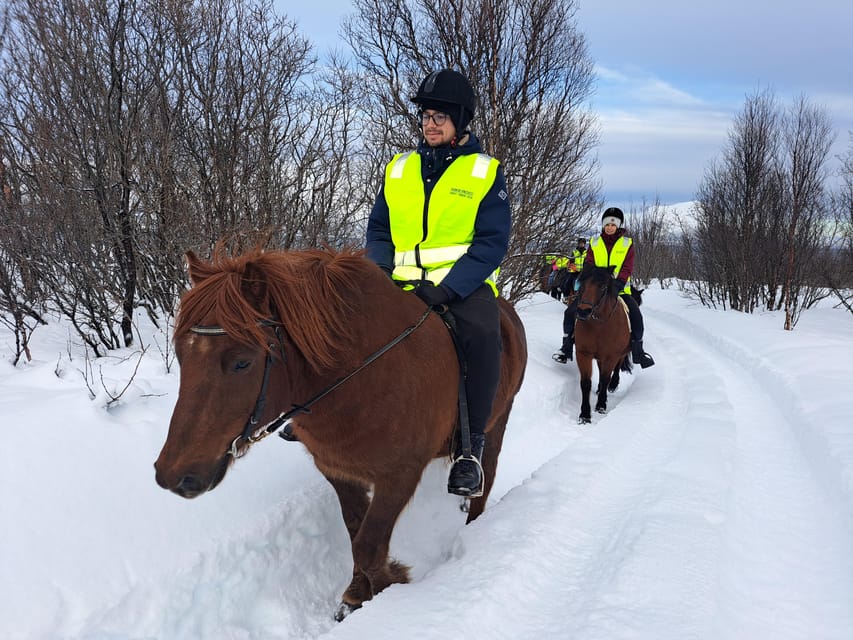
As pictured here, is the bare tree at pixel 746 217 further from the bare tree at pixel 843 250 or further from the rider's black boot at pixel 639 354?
the rider's black boot at pixel 639 354

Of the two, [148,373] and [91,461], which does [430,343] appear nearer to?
[91,461]

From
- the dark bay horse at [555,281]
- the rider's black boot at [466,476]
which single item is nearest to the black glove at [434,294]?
the rider's black boot at [466,476]

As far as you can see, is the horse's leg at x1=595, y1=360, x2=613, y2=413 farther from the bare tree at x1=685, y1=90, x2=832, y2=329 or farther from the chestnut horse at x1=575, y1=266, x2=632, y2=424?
the bare tree at x1=685, y1=90, x2=832, y2=329

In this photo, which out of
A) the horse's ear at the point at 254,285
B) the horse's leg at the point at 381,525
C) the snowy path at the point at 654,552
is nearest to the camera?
the horse's ear at the point at 254,285

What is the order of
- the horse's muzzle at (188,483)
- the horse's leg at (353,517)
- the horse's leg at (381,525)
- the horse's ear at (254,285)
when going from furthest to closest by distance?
the horse's leg at (353,517) → the horse's leg at (381,525) → the horse's ear at (254,285) → the horse's muzzle at (188,483)

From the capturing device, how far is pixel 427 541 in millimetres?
3771

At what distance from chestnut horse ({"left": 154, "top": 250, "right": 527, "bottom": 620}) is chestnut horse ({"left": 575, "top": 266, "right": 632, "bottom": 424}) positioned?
4788 millimetres

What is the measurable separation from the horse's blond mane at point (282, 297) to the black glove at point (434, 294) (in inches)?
19.7

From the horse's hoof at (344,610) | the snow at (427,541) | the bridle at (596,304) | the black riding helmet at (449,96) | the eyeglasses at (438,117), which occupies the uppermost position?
the black riding helmet at (449,96)

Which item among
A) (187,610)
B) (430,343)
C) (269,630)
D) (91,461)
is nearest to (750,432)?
(430,343)

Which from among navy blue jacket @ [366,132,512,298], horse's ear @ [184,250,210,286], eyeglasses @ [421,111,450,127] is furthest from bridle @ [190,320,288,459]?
eyeglasses @ [421,111,450,127]

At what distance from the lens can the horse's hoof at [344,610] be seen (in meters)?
2.82

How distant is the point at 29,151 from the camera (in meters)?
7.01

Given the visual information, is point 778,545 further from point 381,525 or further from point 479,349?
point 381,525
